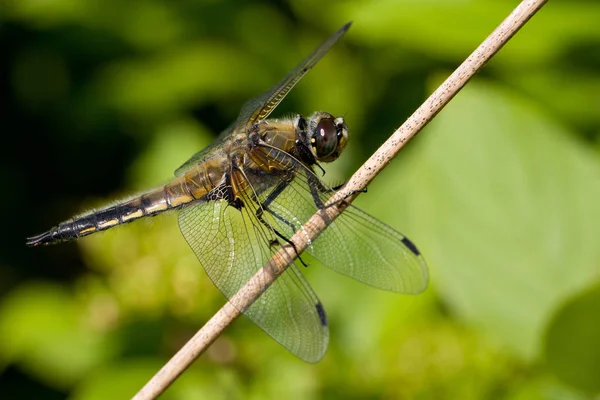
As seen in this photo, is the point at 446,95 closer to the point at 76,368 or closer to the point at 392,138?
the point at 392,138

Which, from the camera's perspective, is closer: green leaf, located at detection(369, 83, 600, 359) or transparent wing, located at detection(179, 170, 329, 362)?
transparent wing, located at detection(179, 170, 329, 362)

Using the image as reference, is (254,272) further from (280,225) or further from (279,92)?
(279,92)

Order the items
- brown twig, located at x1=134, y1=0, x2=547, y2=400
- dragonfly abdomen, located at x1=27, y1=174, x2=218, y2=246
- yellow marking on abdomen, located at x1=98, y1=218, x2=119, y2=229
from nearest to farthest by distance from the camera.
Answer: brown twig, located at x1=134, y1=0, x2=547, y2=400
dragonfly abdomen, located at x1=27, y1=174, x2=218, y2=246
yellow marking on abdomen, located at x1=98, y1=218, x2=119, y2=229

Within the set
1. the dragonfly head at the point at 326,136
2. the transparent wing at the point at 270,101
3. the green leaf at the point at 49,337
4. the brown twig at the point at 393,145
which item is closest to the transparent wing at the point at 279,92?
the transparent wing at the point at 270,101

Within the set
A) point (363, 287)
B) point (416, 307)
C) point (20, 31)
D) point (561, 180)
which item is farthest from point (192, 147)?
point (20, 31)

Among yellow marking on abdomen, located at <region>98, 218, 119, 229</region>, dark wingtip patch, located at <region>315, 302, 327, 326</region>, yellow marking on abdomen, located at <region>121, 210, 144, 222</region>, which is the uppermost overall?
dark wingtip patch, located at <region>315, 302, 327, 326</region>

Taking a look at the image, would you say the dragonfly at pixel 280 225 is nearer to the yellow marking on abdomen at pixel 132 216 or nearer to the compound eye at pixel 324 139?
the compound eye at pixel 324 139

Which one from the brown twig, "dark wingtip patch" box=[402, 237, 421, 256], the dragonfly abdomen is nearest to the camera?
the brown twig

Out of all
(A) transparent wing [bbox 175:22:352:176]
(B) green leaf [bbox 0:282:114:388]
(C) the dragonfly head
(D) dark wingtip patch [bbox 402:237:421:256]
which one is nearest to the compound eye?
(C) the dragonfly head

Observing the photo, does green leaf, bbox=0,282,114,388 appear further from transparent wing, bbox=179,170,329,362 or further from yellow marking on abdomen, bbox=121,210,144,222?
transparent wing, bbox=179,170,329,362
